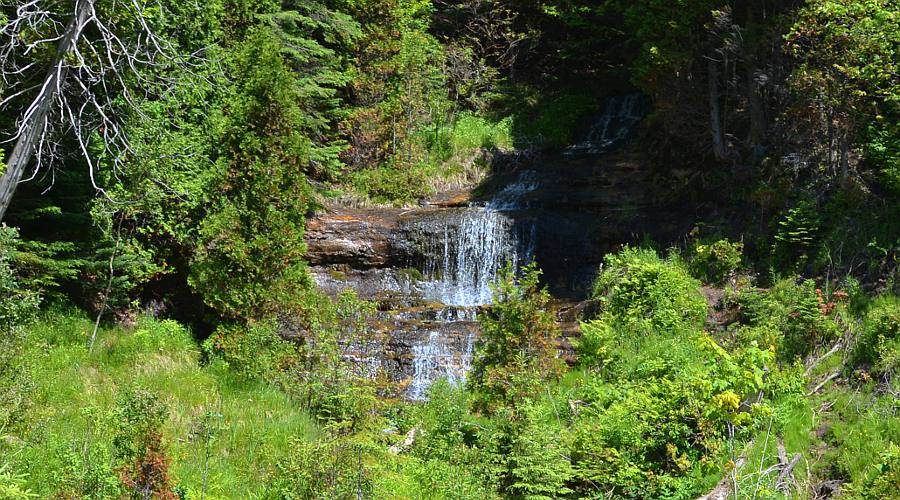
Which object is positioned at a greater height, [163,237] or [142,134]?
[142,134]

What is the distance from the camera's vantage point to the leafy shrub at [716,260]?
12.3 m

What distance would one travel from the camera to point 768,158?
13188mm

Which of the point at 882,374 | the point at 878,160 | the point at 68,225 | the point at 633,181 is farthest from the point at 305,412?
the point at 633,181

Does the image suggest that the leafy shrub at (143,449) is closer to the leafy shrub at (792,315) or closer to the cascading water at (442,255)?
the cascading water at (442,255)

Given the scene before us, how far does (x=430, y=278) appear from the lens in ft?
50.1

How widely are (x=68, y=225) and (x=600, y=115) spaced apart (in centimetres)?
1524

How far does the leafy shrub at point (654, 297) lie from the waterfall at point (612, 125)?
7861 mm

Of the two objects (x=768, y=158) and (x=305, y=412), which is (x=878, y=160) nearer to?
(x=768, y=158)

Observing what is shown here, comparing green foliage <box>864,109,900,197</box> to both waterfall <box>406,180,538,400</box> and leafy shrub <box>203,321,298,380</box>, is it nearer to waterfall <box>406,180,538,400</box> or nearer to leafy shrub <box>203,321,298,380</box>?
waterfall <box>406,180,538,400</box>

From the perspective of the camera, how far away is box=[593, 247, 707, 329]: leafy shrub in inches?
448

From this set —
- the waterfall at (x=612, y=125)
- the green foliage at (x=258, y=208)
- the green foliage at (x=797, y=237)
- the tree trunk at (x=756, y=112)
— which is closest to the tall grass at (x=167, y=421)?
the green foliage at (x=258, y=208)

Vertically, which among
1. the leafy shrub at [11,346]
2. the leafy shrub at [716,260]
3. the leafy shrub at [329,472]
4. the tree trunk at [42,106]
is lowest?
the leafy shrub at [329,472]

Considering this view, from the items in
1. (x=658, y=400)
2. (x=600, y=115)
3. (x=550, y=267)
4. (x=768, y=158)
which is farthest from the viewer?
→ (x=600, y=115)

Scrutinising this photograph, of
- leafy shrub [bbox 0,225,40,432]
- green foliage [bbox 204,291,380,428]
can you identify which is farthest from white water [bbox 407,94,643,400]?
leafy shrub [bbox 0,225,40,432]
